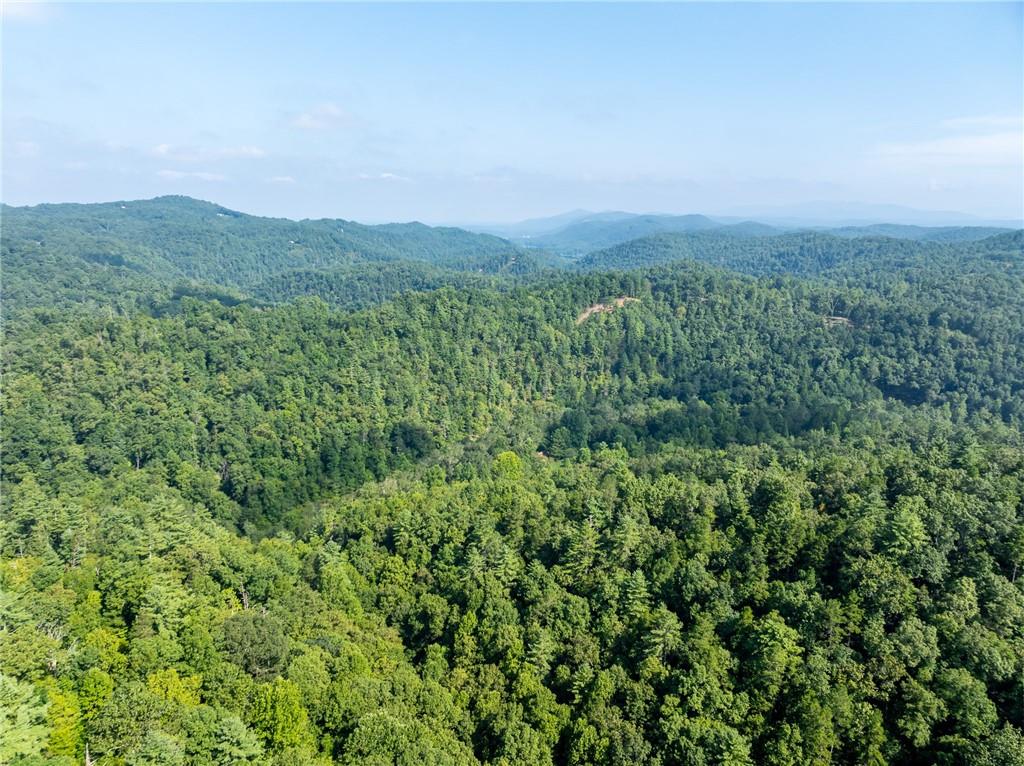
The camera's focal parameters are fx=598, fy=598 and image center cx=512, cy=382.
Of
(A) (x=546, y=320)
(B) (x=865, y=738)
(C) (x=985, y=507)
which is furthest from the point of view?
(A) (x=546, y=320)

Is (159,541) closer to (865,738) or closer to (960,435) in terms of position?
(865,738)

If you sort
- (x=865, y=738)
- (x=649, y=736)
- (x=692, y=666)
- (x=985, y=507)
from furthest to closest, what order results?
(x=985, y=507), (x=692, y=666), (x=649, y=736), (x=865, y=738)

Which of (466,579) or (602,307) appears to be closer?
(466,579)

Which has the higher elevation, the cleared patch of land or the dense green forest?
the cleared patch of land

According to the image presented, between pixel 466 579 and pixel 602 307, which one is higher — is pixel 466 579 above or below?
below

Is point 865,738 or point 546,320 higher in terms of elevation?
point 546,320

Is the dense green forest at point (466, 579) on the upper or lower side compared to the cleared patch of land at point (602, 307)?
lower

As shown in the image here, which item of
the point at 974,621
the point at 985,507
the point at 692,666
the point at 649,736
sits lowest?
the point at 649,736

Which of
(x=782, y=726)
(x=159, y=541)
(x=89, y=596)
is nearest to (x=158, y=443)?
(x=159, y=541)

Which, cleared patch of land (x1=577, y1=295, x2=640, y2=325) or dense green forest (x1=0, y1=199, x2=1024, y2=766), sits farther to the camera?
cleared patch of land (x1=577, y1=295, x2=640, y2=325)

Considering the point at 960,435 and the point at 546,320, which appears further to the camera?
the point at 546,320
